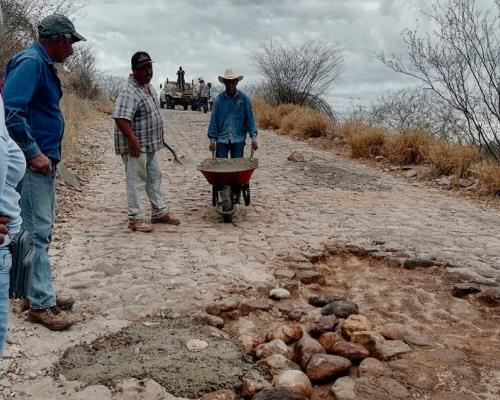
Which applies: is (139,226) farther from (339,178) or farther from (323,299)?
(339,178)

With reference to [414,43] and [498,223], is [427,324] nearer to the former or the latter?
[498,223]

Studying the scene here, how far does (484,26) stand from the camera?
29.0ft

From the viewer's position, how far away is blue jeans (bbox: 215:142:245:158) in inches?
261

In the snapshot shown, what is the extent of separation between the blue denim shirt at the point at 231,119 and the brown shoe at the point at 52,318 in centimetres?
370

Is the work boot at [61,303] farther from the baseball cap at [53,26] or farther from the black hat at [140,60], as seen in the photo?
the black hat at [140,60]

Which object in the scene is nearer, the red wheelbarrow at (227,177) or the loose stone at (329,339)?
the loose stone at (329,339)

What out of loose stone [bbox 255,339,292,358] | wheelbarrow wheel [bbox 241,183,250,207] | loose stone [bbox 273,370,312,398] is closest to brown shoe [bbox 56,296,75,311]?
loose stone [bbox 255,339,292,358]

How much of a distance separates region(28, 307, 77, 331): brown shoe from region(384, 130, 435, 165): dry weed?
7.84 meters

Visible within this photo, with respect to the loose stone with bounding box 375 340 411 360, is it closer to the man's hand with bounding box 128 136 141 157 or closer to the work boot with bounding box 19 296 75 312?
the work boot with bounding box 19 296 75 312

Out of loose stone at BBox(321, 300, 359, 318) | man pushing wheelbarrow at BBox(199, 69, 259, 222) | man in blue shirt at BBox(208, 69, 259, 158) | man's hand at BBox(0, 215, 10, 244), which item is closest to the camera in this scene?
man's hand at BBox(0, 215, 10, 244)

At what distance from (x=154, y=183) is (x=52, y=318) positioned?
8.35 feet

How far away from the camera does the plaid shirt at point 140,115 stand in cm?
514

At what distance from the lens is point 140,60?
16.6 ft

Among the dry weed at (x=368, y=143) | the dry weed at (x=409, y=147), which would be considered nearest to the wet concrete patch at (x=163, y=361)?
the dry weed at (x=409, y=147)
